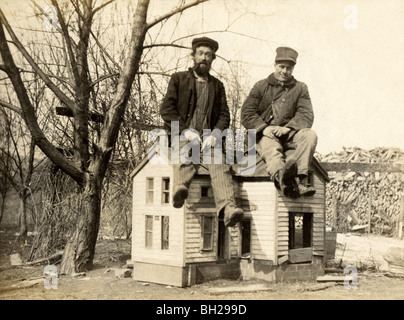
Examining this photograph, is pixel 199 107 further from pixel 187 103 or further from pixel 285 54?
pixel 285 54

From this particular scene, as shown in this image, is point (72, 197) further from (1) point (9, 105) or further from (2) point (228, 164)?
(2) point (228, 164)

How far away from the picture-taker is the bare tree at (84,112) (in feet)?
22.5

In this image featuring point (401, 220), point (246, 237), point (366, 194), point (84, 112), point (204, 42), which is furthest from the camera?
point (366, 194)

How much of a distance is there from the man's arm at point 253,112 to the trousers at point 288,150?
20cm

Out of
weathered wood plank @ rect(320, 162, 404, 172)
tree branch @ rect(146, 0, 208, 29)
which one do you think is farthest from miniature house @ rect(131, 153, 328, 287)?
tree branch @ rect(146, 0, 208, 29)

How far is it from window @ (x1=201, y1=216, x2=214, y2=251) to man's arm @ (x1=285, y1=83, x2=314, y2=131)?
1.60 m

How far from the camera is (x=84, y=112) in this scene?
23.7 feet

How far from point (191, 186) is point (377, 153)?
660cm

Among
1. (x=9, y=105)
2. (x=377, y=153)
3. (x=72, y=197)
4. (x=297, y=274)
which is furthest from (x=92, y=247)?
(x=377, y=153)

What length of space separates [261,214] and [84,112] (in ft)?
9.11

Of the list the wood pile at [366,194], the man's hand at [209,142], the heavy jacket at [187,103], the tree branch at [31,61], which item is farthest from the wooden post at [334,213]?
the tree branch at [31,61]

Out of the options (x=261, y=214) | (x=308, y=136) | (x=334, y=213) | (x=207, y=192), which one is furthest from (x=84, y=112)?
(x=334, y=213)

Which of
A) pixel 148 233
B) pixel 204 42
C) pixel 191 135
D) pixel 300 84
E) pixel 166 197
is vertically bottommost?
pixel 148 233

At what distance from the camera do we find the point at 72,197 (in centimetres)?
768
